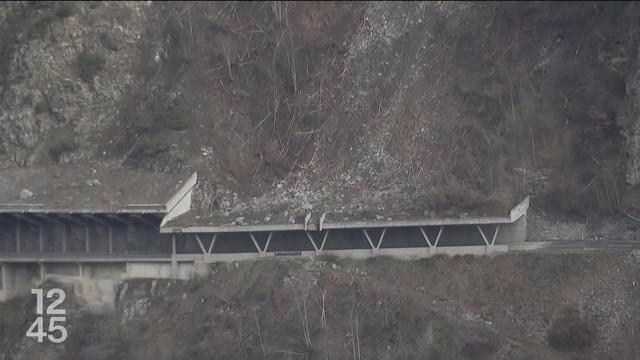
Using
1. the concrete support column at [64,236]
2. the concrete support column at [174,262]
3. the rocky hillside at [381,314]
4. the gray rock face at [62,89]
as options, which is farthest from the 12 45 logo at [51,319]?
the gray rock face at [62,89]

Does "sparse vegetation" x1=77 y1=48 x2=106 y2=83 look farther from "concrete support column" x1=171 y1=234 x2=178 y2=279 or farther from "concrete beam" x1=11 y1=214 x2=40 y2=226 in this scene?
"concrete support column" x1=171 y1=234 x2=178 y2=279

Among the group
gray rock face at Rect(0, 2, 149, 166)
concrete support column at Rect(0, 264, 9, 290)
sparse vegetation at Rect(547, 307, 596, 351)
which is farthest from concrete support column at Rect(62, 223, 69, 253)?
sparse vegetation at Rect(547, 307, 596, 351)

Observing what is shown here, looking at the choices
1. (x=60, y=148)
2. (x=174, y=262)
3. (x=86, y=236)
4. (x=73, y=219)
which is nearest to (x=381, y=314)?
(x=174, y=262)

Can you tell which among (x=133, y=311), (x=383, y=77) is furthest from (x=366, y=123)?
(x=133, y=311)

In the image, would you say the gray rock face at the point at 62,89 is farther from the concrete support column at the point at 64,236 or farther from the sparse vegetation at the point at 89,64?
the concrete support column at the point at 64,236

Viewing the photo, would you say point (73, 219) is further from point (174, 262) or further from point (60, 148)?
point (60, 148)

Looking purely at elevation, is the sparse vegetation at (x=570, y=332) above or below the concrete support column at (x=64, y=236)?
above

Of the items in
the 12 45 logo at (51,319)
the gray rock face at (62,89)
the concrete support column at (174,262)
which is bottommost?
the 12 45 logo at (51,319)

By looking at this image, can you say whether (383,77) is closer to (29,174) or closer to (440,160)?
(440,160)
